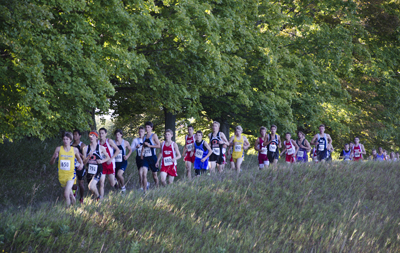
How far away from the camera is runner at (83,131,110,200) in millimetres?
9352

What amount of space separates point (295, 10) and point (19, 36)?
16.1 metres

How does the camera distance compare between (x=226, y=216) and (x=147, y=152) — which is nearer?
(x=226, y=216)

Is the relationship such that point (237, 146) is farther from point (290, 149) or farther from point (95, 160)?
point (95, 160)

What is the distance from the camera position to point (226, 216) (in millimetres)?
7754

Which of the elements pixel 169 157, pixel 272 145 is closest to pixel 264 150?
pixel 272 145

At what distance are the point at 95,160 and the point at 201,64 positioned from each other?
6.23 m

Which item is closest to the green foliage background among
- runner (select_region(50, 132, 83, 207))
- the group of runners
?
the group of runners

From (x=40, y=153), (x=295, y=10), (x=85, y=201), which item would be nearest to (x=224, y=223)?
(x=85, y=201)

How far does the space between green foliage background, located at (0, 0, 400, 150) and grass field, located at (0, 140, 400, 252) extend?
9.79 feet

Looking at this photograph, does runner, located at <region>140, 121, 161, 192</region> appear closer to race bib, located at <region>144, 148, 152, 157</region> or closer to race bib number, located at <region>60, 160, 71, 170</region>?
race bib, located at <region>144, 148, 152, 157</region>

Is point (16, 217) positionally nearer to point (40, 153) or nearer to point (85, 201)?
point (85, 201)

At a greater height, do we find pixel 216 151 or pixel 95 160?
pixel 216 151

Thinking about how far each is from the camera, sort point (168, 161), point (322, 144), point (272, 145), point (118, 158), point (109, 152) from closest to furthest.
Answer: point (109, 152)
point (168, 161)
point (118, 158)
point (272, 145)
point (322, 144)

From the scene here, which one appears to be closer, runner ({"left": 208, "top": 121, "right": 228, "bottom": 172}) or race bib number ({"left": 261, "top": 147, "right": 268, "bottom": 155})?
runner ({"left": 208, "top": 121, "right": 228, "bottom": 172})
